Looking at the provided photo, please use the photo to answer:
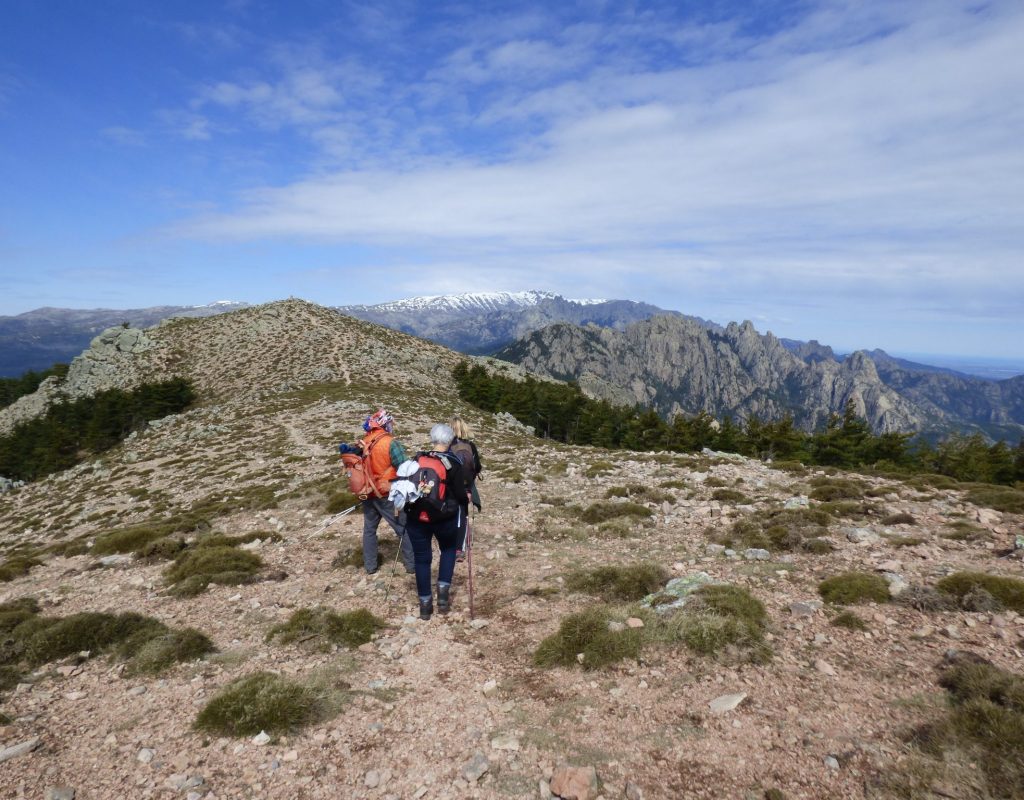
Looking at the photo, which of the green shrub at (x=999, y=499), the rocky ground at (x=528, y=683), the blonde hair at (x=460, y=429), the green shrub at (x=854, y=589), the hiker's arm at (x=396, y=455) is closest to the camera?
the rocky ground at (x=528, y=683)

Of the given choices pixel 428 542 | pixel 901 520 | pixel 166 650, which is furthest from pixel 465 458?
pixel 901 520

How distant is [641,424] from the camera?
73.3 metres

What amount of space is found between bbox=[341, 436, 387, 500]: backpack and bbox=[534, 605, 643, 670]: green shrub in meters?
4.98

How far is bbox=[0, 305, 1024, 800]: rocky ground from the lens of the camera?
17.3 feet

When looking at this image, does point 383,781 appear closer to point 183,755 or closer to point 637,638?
point 183,755

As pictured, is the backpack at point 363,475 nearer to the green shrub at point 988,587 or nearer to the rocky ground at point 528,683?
the rocky ground at point 528,683

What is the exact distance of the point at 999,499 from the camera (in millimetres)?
14969

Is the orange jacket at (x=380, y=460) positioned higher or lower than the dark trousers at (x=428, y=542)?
higher

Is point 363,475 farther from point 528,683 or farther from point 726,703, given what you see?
point 726,703

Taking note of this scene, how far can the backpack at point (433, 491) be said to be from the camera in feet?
28.5

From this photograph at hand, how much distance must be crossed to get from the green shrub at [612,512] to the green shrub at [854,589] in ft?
21.4

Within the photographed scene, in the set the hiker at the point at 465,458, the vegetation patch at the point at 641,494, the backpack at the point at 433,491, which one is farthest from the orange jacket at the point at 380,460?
the vegetation patch at the point at 641,494

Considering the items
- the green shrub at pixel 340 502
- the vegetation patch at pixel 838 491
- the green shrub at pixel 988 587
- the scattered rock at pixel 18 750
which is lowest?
the green shrub at pixel 340 502

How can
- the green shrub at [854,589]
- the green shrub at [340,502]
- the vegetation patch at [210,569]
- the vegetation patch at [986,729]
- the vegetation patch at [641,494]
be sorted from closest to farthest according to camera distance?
the vegetation patch at [986,729] → the green shrub at [854,589] → the vegetation patch at [210,569] → the vegetation patch at [641,494] → the green shrub at [340,502]
